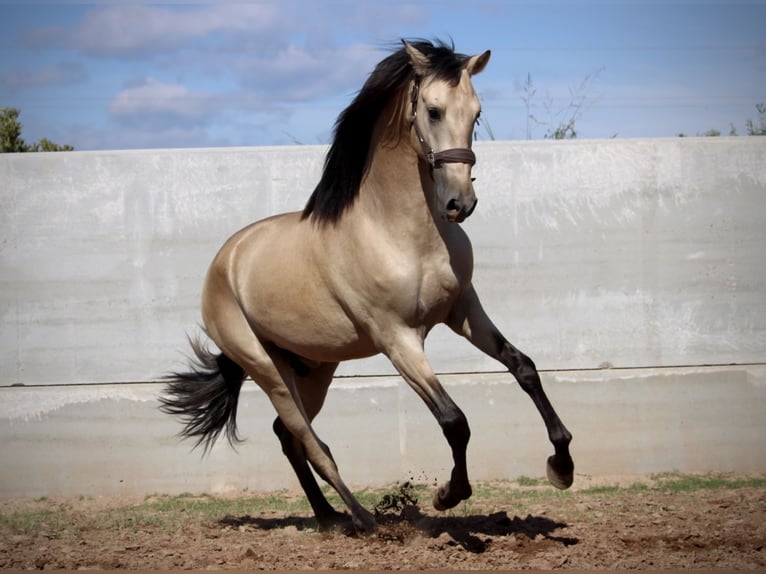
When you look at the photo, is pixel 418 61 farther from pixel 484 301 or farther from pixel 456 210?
pixel 484 301

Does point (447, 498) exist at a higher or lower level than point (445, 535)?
higher

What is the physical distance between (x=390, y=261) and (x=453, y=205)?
57 centimetres

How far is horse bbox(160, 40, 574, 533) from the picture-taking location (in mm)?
4645

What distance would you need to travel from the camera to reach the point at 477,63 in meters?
4.77

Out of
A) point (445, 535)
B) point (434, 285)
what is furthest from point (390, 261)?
point (445, 535)

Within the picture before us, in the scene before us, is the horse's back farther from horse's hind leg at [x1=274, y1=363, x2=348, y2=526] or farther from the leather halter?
the leather halter

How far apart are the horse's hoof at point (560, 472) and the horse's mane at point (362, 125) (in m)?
1.72

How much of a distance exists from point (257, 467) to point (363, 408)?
95 cm

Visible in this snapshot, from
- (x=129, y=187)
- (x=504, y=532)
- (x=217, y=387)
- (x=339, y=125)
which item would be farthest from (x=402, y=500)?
(x=129, y=187)

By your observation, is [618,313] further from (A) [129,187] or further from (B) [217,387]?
(A) [129,187]

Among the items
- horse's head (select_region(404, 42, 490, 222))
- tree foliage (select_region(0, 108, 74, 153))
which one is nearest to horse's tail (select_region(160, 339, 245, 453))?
horse's head (select_region(404, 42, 490, 222))

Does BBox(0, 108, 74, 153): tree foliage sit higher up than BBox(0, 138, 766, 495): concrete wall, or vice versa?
BBox(0, 108, 74, 153): tree foliage

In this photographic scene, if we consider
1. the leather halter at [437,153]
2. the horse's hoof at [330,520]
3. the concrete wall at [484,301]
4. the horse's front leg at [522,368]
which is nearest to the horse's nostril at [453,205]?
the leather halter at [437,153]

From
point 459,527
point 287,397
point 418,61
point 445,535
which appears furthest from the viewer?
point 287,397
